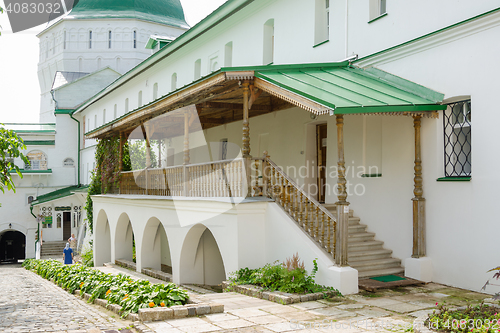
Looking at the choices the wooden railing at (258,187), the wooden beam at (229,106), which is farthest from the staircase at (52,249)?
the wooden beam at (229,106)

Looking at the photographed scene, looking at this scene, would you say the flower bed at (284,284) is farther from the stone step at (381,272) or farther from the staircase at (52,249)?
the staircase at (52,249)

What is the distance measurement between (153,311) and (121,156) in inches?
467

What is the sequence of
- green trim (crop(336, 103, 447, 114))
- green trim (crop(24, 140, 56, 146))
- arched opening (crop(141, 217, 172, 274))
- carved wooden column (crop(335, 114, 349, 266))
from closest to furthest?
green trim (crop(336, 103, 447, 114)) < carved wooden column (crop(335, 114, 349, 266)) < arched opening (crop(141, 217, 172, 274)) < green trim (crop(24, 140, 56, 146))

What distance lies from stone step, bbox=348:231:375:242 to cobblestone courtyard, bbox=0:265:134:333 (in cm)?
527

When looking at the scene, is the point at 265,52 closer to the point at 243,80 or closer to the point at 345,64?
the point at 345,64

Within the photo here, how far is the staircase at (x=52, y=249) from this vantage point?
1438 inches

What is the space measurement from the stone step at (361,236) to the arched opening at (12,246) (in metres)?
40.4

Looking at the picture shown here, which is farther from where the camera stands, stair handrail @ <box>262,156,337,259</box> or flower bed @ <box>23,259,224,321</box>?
stair handrail @ <box>262,156,337,259</box>

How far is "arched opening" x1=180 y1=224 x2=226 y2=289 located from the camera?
13.1 m

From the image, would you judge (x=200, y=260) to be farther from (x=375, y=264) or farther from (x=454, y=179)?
(x=454, y=179)

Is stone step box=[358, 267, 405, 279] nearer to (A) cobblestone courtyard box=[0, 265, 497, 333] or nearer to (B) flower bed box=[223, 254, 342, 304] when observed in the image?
(A) cobblestone courtyard box=[0, 265, 497, 333]

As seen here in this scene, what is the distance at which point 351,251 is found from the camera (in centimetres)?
1024

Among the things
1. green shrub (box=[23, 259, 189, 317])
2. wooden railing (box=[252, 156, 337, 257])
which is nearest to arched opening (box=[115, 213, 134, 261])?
green shrub (box=[23, 259, 189, 317])

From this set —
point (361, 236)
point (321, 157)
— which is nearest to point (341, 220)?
point (361, 236)
